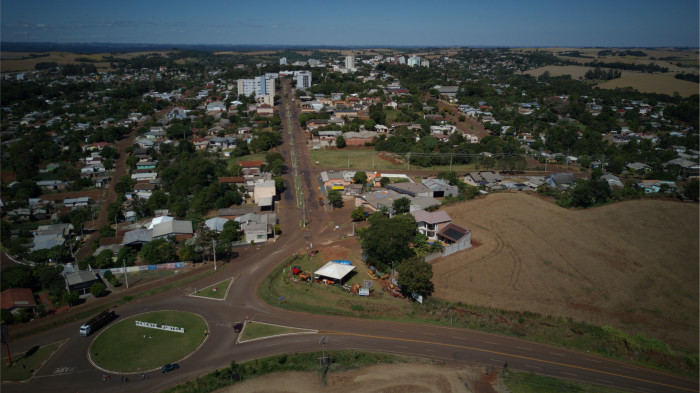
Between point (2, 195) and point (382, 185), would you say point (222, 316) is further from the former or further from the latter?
point (2, 195)

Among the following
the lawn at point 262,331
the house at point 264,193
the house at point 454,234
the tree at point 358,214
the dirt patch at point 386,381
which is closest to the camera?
the dirt patch at point 386,381

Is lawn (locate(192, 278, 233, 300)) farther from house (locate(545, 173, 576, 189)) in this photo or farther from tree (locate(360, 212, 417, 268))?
house (locate(545, 173, 576, 189))

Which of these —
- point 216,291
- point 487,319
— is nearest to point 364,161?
point 216,291

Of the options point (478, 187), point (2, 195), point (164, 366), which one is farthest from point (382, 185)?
point (2, 195)

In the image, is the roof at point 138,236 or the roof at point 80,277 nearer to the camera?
the roof at point 80,277

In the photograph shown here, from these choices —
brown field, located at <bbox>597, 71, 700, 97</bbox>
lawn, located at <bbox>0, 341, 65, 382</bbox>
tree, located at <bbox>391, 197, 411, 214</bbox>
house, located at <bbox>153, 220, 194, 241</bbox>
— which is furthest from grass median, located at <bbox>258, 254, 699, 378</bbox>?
brown field, located at <bbox>597, 71, 700, 97</bbox>

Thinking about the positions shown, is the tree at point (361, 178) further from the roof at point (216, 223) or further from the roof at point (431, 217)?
the roof at point (216, 223)

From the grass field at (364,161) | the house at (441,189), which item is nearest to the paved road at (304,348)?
the house at (441,189)
